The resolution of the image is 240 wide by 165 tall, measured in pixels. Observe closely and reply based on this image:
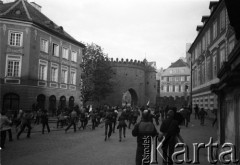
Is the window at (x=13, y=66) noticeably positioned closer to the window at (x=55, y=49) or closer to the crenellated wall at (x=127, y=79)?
the window at (x=55, y=49)

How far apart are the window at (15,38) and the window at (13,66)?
1.43 metres

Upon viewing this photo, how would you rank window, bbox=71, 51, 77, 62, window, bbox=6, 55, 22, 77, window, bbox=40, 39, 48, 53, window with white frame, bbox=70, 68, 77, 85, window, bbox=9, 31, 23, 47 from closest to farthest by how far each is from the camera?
window, bbox=6, 55, 22, 77 → window, bbox=9, 31, 23, 47 → window, bbox=40, 39, 48, 53 → window with white frame, bbox=70, 68, 77, 85 → window, bbox=71, 51, 77, 62

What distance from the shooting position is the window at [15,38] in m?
25.0

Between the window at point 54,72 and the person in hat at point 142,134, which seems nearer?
the person in hat at point 142,134

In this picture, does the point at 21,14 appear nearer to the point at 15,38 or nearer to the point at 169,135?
the point at 15,38

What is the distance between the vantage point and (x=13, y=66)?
2484 cm

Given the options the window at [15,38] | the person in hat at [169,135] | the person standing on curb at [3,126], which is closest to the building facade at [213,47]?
the person in hat at [169,135]

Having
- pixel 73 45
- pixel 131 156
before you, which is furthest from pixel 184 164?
pixel 73 45

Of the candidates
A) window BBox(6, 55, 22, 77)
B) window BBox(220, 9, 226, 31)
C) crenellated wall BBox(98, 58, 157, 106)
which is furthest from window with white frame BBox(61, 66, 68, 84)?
crenellated wall BBox(98, 58, 157, 106)

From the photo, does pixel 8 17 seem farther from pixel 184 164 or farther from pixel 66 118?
pixel 184 164

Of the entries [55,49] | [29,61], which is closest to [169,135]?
[29,61]

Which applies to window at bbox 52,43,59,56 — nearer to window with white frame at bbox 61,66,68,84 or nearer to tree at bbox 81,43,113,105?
window with white frame at bbox 61,66,68,84

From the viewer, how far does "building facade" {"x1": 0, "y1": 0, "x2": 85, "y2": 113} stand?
24.5 m

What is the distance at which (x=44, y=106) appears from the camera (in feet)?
90.0
